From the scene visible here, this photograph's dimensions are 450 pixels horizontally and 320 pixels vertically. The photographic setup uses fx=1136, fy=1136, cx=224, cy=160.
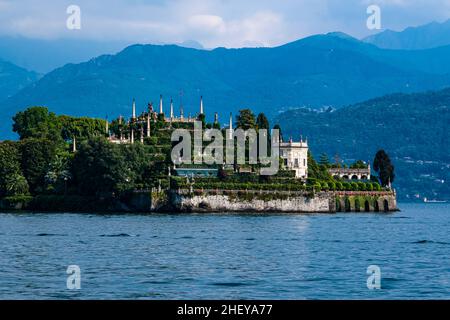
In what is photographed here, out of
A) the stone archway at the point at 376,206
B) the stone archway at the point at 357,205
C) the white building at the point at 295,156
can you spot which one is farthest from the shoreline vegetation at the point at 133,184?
the white building at the point at 295,156

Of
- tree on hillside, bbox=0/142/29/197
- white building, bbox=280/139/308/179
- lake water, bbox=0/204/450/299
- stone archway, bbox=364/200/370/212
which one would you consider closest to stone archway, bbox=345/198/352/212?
stone archway, bbox=364/200/370/212

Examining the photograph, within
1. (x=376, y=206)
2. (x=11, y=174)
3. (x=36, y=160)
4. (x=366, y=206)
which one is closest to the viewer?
(x=11, y=174)

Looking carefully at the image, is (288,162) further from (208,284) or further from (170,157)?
(208,284)

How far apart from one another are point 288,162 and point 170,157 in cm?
2721

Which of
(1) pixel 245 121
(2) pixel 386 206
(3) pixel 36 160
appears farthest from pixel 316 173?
(3) pixel 36 160

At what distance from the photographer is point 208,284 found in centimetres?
6125

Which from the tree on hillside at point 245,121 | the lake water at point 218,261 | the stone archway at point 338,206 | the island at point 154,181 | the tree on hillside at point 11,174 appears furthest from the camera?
the tree on hillside at point 245,121

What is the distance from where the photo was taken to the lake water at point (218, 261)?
58531mm

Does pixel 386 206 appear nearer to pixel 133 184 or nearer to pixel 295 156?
pixel 295 156

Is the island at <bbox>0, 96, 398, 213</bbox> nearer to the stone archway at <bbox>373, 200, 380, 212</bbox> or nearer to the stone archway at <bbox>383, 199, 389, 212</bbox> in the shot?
the stone archway at <bbox>373, 200, 380, 212</bbox>

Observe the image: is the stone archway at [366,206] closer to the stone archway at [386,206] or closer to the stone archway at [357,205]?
the stone archway at [357,205]

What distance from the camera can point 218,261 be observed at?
75000 millimetres
